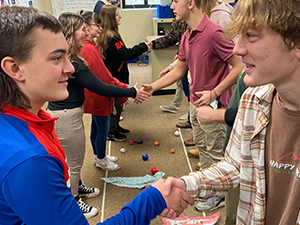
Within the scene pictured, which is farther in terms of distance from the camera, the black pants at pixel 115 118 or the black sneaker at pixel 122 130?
the black sneaker at pixel 122 130

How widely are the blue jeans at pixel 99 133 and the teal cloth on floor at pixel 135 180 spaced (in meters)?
0.30

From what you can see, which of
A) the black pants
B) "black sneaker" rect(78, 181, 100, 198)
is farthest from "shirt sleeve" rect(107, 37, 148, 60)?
"black sneaker" rect(78, 181, 100, 198)

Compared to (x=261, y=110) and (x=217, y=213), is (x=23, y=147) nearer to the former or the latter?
(x=261, y=110)

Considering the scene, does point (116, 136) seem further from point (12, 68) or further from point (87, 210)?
point (12, 68)

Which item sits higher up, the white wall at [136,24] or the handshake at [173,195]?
the handshake at [173,195]

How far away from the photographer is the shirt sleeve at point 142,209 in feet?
3.05

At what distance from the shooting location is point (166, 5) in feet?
16.2

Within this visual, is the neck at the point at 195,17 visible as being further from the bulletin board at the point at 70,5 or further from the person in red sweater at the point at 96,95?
the bulletin board at the point at 70,5

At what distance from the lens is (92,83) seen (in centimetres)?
192

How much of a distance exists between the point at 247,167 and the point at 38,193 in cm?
78

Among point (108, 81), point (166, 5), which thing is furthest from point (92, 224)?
point (166, 5)

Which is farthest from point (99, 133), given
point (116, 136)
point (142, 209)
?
point (142, 209)

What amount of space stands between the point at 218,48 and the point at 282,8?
1.06 m

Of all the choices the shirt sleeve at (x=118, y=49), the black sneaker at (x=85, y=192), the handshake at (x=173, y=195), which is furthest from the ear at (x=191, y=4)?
the black sneaker at (x=85, y=192)
